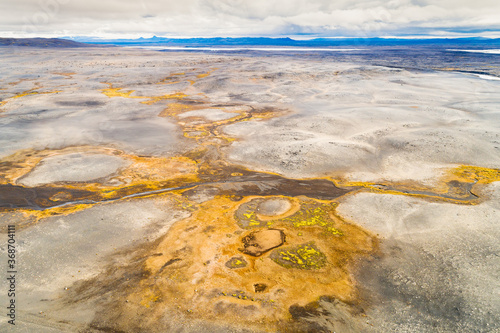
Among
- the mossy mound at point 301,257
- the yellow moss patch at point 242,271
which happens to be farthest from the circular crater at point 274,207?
the mossy mound at point 301,257

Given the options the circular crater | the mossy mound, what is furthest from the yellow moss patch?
the circular crater

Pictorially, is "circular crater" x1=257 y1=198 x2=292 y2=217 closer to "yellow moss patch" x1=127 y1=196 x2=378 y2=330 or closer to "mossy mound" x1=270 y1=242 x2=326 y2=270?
"yellow moss patch" x1=127 y1=196 x2=378 y2=330

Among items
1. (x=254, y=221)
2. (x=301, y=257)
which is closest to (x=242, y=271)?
(x=301, y=257)

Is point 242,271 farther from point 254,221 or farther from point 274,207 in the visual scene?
point 274,207

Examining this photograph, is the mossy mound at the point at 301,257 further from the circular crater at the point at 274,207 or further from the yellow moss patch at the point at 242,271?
the circular crater at the point at 274,207

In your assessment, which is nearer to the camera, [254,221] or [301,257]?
[301,257]

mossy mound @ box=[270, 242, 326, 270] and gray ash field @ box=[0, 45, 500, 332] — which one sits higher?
gray ash field @ box=[0, 45, 500, 332]

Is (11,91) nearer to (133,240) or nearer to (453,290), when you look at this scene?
(133,240)

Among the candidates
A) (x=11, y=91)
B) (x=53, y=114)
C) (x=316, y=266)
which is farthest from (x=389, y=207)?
(x=11, y=91)
